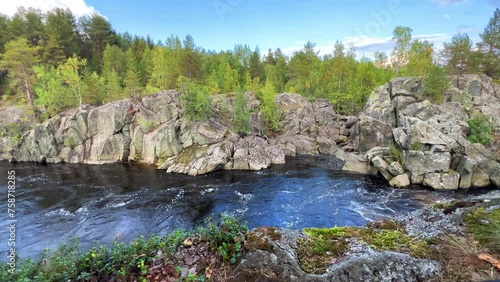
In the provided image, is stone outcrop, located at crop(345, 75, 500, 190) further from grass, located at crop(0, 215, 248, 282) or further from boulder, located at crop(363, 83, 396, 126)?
grass, located at crop(0, 215, 248, 282)

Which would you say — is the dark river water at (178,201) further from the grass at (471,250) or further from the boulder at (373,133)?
the grass at (471,250)

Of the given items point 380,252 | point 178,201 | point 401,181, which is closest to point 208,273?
point 380,252

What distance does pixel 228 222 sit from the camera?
18.2 ft

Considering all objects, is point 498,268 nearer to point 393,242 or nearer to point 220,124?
point 393,242

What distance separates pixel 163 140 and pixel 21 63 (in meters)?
34.2

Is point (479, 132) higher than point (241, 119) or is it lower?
lower

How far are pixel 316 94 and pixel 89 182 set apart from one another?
49625 millimetres

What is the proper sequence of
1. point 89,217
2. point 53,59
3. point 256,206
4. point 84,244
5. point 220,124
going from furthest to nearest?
point 53,59, point 220,124, point 256,206, point 89,217, point 84,244

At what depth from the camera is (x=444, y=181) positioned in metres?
24.8

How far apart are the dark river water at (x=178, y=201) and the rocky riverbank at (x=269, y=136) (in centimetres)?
310

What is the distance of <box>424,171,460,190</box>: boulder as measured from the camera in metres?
24.6

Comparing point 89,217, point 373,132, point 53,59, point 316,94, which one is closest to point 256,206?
point 89,217

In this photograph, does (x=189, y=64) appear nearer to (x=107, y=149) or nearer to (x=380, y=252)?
(x=107, y=149)

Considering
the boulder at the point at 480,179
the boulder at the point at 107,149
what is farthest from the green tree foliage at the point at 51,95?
the boulder at the point at 480,179
